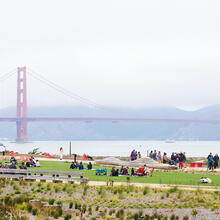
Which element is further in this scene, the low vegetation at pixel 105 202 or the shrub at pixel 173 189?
the shrub at pixel 173 189

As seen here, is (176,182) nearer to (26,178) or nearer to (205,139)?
(26,178)

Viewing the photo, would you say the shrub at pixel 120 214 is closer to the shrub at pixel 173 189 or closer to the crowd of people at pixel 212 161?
the shrub at pixel 173 189

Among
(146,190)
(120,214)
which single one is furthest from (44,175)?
(120,214)

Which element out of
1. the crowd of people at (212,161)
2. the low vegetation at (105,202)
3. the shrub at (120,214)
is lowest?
the shrub at (120,214)

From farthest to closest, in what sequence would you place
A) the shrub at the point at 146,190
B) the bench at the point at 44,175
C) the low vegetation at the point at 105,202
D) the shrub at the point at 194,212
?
the bench at the point at 44,175, the shrub at the point at 146,190, the low vegetation at the point at 105,202, the shrub at the point at 194,212

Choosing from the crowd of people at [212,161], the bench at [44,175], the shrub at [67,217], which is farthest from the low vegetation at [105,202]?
the crowd of people at [212,161]

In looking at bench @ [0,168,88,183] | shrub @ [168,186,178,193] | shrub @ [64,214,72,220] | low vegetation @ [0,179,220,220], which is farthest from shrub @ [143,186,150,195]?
shrub @ [64,214,72,220]

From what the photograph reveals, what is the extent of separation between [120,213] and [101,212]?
75 cm

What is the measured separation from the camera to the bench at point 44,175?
23.6 meters

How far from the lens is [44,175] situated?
1032 inches

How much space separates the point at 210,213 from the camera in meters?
17.3

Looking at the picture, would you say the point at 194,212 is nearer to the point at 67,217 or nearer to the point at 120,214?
the point at 120,214

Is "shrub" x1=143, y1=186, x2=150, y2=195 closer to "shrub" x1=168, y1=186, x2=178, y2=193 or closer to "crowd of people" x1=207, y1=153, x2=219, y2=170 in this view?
"shrub" x1=168, y1=186, x2=178, y2=193

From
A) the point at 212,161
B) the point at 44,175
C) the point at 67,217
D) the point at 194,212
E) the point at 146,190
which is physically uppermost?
the point at 212,161
